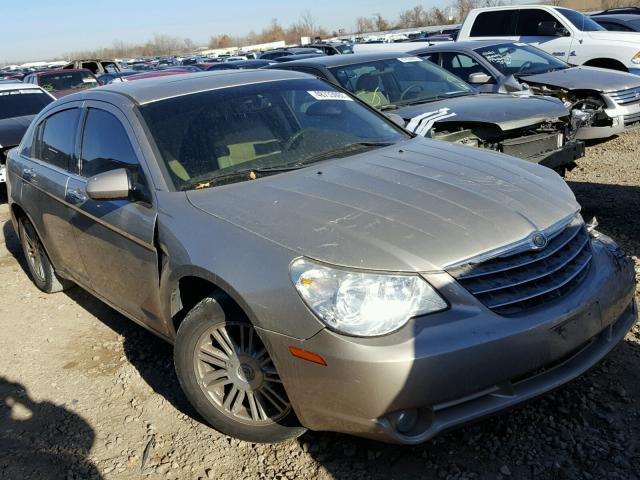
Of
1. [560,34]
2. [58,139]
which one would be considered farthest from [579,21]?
[58,139]

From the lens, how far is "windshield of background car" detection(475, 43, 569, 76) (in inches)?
357

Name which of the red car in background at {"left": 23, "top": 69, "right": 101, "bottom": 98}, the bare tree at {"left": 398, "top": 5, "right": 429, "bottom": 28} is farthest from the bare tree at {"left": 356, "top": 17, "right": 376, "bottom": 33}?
the red car in background at {"left": 23, "top": 69, "right": 101, "bottom": 98}

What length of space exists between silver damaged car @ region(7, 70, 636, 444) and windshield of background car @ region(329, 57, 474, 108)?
9.62ft

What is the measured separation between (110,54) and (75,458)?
127786 millimetres

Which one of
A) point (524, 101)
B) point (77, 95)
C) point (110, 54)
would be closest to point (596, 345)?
point (77, 95)

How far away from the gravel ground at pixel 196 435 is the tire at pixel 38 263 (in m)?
0.88

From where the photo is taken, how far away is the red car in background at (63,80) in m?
17.7

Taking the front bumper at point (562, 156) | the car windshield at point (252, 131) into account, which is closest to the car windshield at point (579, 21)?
the front bumper at point (562, 156)

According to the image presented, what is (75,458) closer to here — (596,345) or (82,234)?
(82,234)

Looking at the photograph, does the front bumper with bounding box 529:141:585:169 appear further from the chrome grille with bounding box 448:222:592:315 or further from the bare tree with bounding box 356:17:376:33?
the bare tree with bounding box 356:17:376:33

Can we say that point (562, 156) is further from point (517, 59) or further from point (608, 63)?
point (608, 63)

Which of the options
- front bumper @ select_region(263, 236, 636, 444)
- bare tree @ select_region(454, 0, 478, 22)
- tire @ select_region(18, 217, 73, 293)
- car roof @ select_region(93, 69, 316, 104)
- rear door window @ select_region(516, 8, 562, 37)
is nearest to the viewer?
front bumper @ select_region(263, 236, 636, 444)

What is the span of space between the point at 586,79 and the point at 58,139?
6.95 m

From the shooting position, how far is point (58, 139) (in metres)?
4.36
